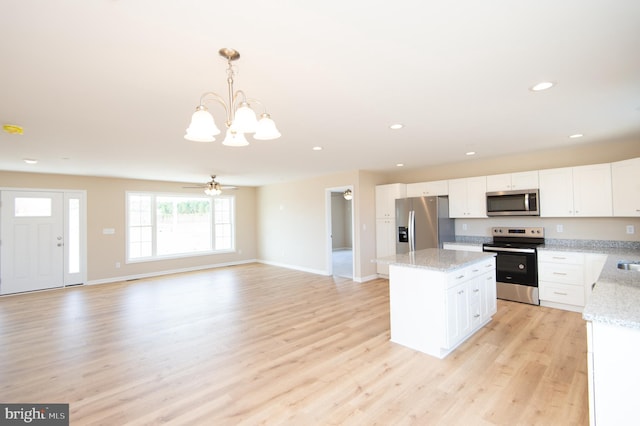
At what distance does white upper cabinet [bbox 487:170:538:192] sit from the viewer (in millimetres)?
4676

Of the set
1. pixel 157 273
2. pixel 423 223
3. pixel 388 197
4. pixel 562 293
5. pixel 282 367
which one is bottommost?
pixel 282 367

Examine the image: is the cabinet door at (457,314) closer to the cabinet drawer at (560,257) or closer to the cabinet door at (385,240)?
the cabinet drawer at (560,257)

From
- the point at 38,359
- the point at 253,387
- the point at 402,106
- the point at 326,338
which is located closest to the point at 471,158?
the point at 402,106

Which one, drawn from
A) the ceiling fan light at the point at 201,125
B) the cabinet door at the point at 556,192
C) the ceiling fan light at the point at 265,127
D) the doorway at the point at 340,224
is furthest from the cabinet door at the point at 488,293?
the doorway at the point at 340,224

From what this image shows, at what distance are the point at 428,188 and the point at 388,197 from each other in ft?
2.74

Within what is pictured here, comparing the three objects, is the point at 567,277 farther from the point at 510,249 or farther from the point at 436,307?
the point at 436,307

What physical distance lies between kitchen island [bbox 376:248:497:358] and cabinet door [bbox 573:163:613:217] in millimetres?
1973

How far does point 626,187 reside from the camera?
3881 mm

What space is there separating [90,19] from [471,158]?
5.37 m

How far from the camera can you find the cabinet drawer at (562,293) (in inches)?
161

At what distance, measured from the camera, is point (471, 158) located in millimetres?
5246

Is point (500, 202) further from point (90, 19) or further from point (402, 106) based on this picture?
point (90, 19)

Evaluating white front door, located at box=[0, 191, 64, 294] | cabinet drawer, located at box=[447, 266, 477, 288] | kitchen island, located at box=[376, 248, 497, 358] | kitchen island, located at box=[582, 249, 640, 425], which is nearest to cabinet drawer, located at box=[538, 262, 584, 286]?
kitchen island, located at box=[376, 248, 497, 358]

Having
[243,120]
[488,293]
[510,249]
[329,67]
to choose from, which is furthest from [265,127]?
[510,249]
